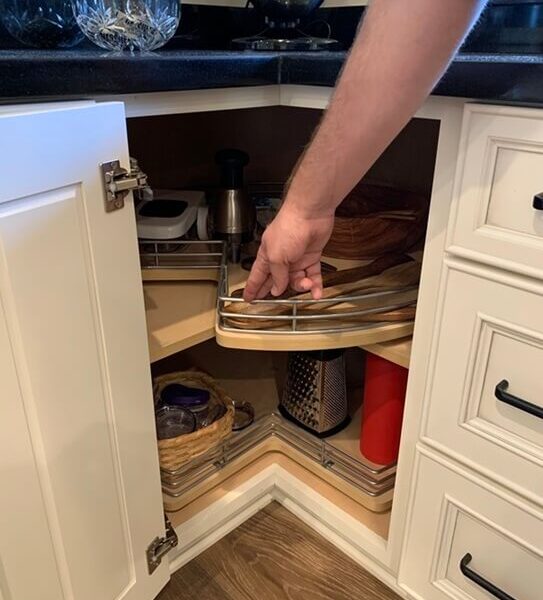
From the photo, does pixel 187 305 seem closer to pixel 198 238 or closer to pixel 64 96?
pixel 198 238

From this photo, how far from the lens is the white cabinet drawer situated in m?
0.77

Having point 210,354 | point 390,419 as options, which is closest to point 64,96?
point 390,419

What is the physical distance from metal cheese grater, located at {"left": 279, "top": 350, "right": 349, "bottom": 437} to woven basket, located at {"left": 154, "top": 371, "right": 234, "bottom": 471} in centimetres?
14

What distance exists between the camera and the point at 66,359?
0.65 meters

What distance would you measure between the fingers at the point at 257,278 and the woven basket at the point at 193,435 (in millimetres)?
349

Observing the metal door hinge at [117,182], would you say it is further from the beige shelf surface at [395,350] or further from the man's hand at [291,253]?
the beige shelf surface at [395,350]

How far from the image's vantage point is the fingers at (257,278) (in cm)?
77

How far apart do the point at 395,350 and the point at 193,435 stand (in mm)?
401

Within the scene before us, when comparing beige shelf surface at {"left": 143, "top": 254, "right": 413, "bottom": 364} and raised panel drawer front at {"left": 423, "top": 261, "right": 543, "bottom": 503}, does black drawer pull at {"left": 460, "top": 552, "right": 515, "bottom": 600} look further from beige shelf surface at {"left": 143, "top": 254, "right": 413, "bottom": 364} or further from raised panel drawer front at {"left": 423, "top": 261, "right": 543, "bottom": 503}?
beige shelf surface at {"left": 143, "top": 254, "right": 413, "bottom": 364}

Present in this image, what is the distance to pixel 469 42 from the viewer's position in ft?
3.54

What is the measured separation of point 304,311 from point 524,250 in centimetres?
37

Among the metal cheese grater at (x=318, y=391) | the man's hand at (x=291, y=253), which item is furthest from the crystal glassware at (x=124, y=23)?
the metal cheese grater at (x=318, y=391)

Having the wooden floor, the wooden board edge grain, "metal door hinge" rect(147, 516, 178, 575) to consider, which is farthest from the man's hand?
the wooden floor

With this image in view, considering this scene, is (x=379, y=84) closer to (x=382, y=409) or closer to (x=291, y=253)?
(x=291, y=253)
